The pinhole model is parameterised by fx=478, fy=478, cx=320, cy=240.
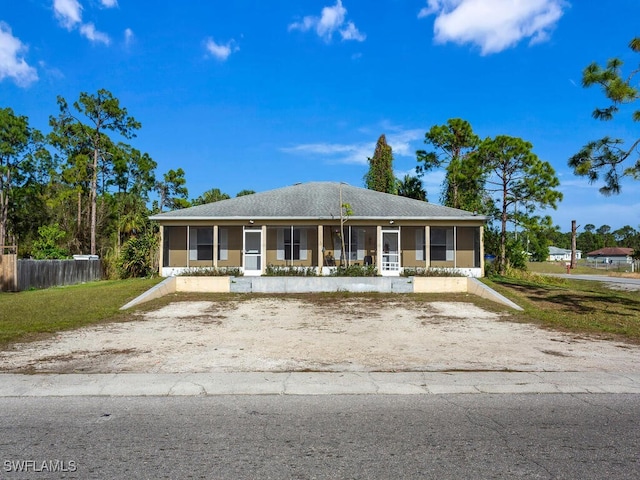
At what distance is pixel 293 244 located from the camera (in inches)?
946

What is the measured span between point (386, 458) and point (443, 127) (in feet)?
116

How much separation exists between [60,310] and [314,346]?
8.73 metres

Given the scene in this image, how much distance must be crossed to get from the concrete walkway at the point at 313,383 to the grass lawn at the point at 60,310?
382cm

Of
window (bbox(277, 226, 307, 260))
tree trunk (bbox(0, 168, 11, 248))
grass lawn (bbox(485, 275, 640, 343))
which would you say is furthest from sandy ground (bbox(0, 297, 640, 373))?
tree trunk (bbox(0, 168, 11, 248))

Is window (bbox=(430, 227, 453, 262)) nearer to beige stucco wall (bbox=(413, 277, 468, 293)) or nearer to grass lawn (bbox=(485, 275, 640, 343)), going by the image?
grass lawn (bbox=(485, 275, 640, 343))

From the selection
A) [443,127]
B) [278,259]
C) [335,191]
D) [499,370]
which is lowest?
[499,370]

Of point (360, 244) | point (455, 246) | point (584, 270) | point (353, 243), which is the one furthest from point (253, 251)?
point (584, 270)

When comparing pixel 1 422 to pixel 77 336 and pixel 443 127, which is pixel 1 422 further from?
pixel 443 127

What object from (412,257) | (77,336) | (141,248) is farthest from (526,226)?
(77,336)

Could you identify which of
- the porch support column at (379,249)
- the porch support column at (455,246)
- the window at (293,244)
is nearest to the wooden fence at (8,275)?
the window at (293,244)

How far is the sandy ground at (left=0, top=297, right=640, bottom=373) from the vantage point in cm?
765

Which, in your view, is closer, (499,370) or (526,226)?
(499,370)

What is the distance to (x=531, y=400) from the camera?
5809 mm

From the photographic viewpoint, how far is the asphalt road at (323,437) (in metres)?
3.84
